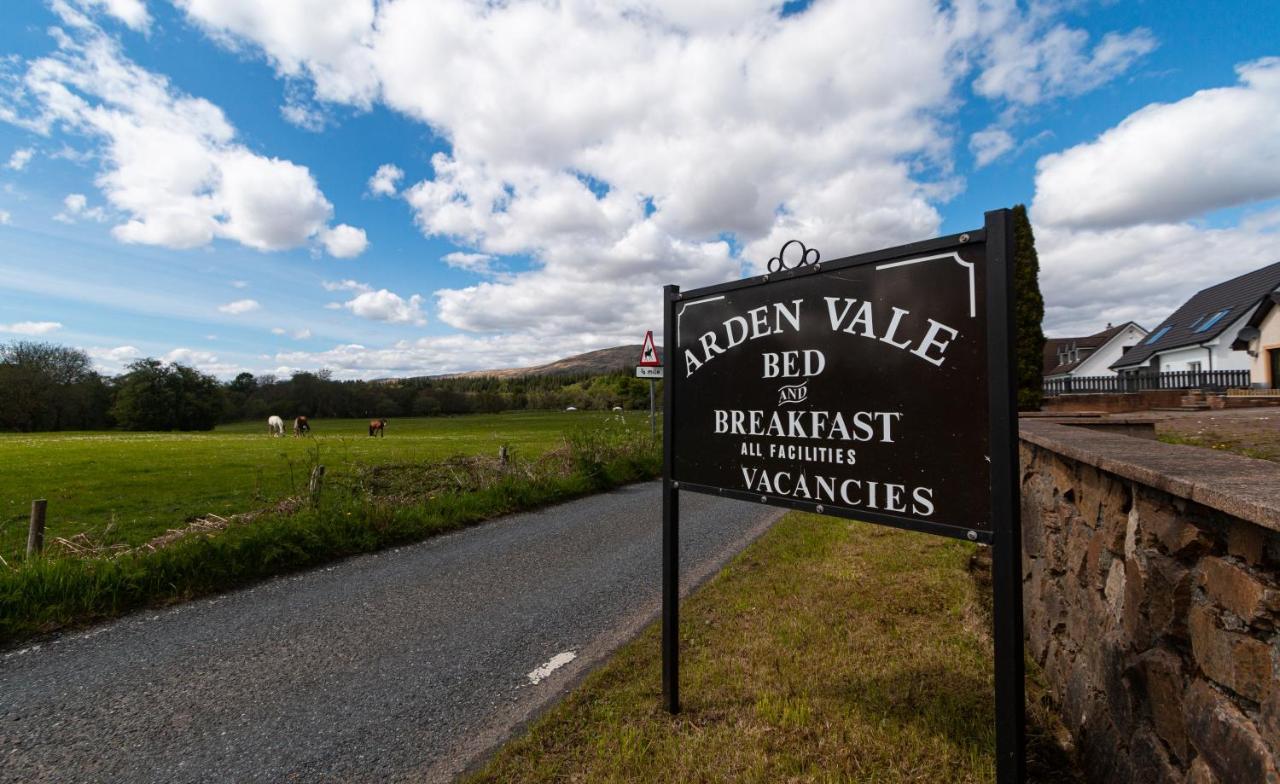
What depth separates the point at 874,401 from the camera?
2.22 metres

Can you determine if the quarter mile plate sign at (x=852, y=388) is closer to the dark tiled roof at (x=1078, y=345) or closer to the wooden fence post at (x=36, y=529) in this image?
the wooden fence post at (x=36, y=529)

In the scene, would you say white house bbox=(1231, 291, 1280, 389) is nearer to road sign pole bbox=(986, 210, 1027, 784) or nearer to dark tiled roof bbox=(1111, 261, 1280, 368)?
dark tiled roof bbox=(1111, 261, 1280, 368)

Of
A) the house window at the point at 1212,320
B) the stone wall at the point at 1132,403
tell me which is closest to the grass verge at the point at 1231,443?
the stone wall at the point at 1132,403

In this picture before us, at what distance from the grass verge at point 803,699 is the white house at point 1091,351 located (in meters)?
47.4

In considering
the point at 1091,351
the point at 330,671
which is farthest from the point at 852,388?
the point at 1091,351

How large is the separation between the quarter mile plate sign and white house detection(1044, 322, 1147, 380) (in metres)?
48.9

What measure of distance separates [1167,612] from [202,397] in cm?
7337

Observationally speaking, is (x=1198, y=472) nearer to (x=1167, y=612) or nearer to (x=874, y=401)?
(x=1167, y=612)

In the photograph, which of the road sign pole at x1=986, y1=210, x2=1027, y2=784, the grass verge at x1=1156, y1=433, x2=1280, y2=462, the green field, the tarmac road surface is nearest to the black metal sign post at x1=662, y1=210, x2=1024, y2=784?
the road sign pole at x1=986, y1=210, x2=1027, y2=784

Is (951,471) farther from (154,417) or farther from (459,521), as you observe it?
(154,417)

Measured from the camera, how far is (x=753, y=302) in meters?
2.70

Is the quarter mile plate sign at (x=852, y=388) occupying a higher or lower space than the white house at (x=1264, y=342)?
lower

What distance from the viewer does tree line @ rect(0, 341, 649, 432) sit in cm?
4866

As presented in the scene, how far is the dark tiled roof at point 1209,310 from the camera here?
25.9 m
